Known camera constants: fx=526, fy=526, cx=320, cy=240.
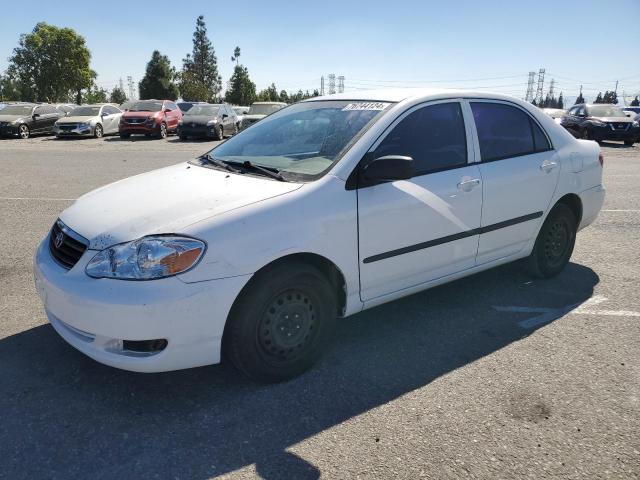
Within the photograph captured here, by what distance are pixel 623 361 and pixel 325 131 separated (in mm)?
2472

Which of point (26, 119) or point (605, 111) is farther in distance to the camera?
point (26, 119)

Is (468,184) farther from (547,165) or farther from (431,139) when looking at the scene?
(547,165)

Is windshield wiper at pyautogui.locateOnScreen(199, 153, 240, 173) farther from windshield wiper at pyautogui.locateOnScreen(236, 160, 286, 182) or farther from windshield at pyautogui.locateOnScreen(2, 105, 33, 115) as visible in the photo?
windshield at pyautogui.locateOnScreen(2, 105, 33, 115)

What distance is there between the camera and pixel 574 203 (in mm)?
4758

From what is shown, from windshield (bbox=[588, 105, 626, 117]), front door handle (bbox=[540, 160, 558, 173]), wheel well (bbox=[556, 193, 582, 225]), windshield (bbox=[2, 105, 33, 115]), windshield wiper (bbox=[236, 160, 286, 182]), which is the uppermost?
windshield (bbox=[2, 105, 33, 115])

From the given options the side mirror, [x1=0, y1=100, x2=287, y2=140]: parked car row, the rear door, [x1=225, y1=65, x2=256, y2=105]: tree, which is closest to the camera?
the side mirror

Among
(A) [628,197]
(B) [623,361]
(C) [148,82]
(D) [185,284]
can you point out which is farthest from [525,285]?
(C) [148,82]

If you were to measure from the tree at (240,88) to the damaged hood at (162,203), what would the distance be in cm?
7587

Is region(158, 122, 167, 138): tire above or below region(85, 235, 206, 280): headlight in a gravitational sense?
above

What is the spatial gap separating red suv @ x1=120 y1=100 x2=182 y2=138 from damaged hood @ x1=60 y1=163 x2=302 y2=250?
20885 mm

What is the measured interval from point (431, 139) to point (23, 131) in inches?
966

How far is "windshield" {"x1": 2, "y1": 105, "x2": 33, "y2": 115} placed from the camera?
23.8m

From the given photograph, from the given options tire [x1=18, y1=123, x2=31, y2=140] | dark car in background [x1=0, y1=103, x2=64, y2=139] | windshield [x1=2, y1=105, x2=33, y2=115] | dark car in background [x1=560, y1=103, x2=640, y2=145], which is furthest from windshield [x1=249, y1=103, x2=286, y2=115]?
dark car in background [x1=560, y1=103, x2=640, y2=145]

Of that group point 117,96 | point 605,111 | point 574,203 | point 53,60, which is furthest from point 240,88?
point 574,203
